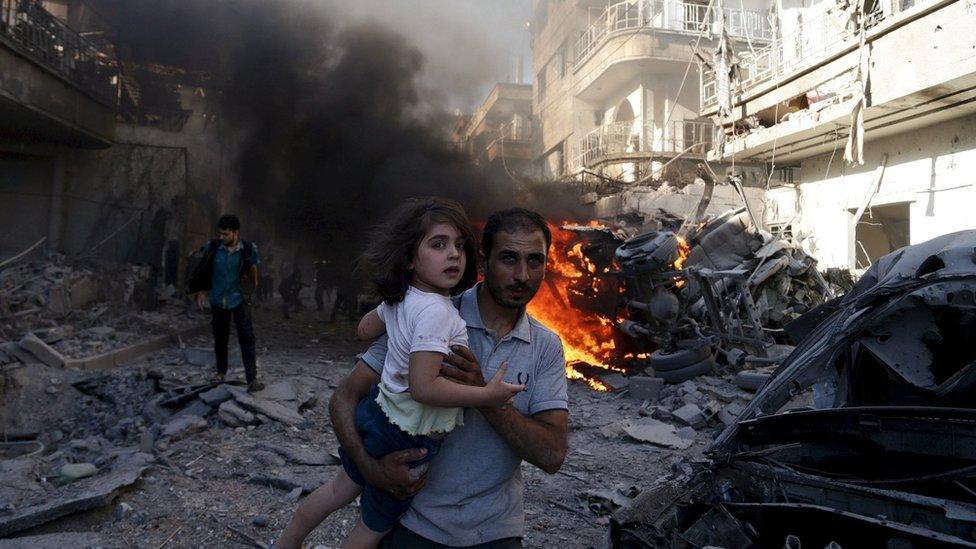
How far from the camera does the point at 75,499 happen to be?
3.45m

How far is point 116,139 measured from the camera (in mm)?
15523

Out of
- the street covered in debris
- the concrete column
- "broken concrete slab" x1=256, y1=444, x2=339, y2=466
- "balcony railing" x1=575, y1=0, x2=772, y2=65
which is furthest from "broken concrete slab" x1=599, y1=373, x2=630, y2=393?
"balcony railing" x1=575, y1=0, x2=772, y2=65

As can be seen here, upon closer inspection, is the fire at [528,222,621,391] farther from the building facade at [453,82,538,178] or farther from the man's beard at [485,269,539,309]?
the building facade at [453,82,538,178]

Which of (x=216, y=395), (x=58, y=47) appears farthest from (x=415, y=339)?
(x=58, y=47)

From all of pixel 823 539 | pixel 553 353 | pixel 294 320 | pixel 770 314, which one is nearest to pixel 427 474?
pixel 553 353

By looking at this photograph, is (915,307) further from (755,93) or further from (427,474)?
(755,93)

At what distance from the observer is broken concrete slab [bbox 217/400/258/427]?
212 inches

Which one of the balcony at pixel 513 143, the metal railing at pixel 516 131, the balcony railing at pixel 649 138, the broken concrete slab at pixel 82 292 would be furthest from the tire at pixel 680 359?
the metal railing at pixel 516 131

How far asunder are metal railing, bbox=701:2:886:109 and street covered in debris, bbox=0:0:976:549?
0.41ft

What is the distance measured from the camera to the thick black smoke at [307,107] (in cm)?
1490

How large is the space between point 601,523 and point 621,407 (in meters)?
3.81

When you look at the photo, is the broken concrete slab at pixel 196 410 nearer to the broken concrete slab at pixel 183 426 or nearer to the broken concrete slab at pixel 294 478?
the broken concrete slab at pixel 183 426

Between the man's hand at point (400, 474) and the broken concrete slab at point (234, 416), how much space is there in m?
4.56

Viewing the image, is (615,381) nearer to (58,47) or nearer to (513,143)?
(58,47)
